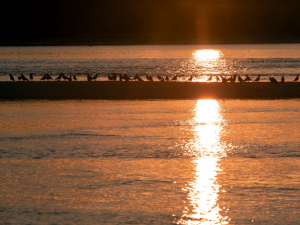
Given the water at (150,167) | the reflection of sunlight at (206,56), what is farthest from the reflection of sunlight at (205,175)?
the reflection of sunlight at (206,56)

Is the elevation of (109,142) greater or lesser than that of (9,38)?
lesser

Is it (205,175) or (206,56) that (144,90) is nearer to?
(205,175)

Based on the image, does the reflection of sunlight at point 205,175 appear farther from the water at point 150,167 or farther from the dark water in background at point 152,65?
the dark water in background at point 152,65

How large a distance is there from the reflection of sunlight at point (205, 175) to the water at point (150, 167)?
0.02 meters

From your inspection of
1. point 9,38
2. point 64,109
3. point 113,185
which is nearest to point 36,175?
point 113,185

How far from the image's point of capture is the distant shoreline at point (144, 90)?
25.4 metres

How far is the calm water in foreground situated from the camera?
833 centimetres

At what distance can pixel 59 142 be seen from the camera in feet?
46.0

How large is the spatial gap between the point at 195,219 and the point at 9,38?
154m

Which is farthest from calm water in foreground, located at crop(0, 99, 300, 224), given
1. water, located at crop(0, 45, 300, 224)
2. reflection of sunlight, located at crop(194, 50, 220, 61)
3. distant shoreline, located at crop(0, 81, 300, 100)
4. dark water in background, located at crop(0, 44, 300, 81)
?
reflection of sunlight, located at crop(194, 50, 220, 61)

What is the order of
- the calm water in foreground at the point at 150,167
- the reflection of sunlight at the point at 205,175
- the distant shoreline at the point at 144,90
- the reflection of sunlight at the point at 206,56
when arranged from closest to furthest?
1. the reflection of sunlight at the point at 205,175
2. the calm water in foreground at the point at 150,167
3. the distant shoreline at the point at 144,90
4. the reflection of sunlight at the point at 206,56

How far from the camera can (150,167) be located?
440 inches

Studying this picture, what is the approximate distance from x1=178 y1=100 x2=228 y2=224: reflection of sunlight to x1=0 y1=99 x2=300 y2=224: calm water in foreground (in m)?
0.02

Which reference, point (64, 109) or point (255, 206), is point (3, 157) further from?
point (64, 109)
